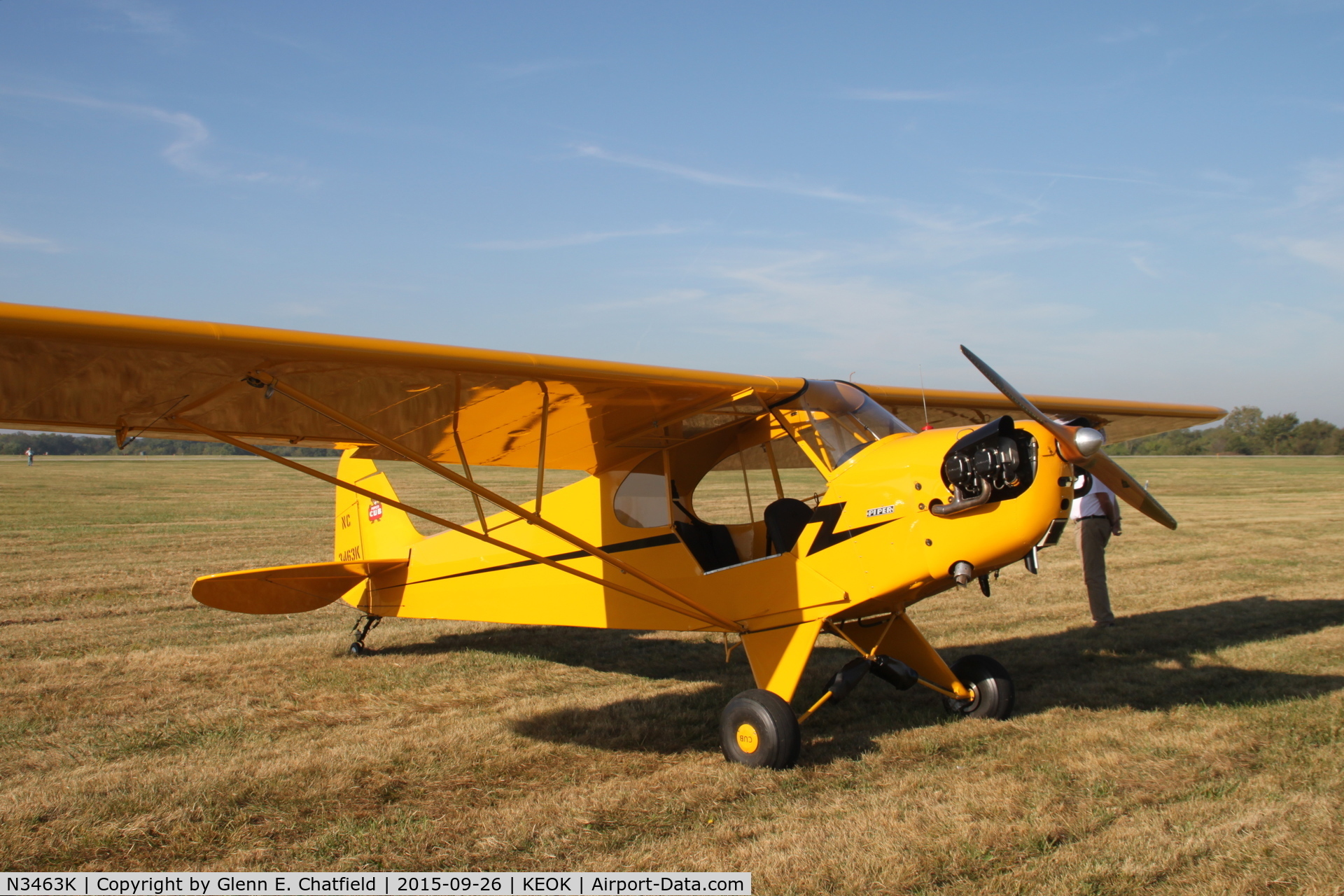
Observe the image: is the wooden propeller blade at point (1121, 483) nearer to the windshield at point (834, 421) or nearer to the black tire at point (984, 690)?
the windshield at point (834, 421)

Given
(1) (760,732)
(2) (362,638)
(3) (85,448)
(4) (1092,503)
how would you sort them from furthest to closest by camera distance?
(3) (85,448) < (4) (1092,503) < (2) (362,638) < (1) (760,732)

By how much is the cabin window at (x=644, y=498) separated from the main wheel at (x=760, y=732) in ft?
4.81

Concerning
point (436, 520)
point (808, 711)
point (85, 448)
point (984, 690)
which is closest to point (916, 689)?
point (984, 690)

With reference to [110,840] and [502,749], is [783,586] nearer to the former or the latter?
[502,749]

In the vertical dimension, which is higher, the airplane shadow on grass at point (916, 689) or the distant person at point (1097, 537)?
the distant person at point (1097, 537)

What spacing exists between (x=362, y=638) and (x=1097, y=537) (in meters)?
6.96

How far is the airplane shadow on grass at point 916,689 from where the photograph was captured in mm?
5496

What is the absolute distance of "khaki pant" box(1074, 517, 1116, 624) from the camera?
27.2 feet

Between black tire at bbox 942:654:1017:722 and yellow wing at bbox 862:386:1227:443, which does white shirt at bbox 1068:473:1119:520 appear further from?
black tire at bbox 942:654:1017:722

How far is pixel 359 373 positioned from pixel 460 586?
10.5ft

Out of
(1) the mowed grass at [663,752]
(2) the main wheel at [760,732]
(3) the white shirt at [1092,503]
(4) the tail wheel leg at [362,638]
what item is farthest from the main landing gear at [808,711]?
(4) the tail wheel leg at [362,638]

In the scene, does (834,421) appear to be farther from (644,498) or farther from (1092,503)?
(1092,503)

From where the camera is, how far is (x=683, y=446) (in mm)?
6305

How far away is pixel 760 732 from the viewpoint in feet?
15.6
